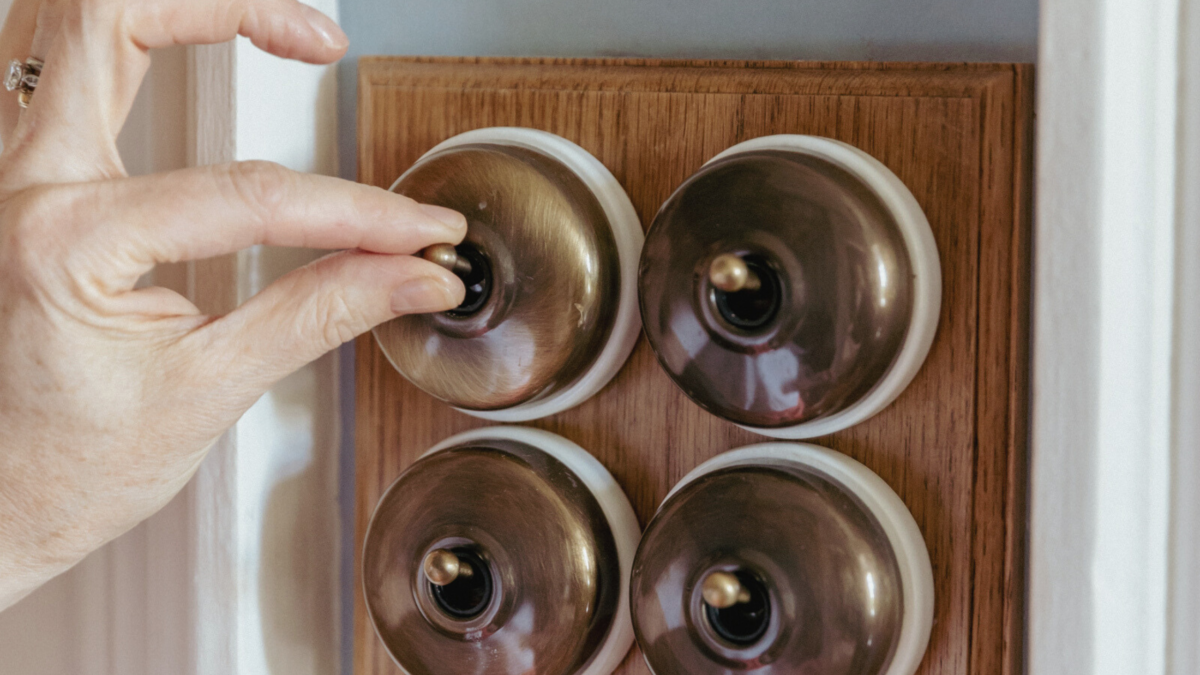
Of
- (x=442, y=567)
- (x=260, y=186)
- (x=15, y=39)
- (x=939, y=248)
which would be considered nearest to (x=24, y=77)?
(x=15, y=39)

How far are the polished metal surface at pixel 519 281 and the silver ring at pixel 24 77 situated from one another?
0.57 feet

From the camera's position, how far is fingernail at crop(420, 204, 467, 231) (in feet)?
1.11

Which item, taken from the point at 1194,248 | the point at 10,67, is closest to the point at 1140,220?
the point at 1194,248

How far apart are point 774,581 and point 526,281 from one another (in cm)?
14

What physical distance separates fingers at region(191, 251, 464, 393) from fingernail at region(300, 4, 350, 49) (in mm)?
92

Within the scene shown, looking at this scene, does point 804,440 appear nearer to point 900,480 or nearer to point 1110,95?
point 900,480

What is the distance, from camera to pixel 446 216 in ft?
1.12

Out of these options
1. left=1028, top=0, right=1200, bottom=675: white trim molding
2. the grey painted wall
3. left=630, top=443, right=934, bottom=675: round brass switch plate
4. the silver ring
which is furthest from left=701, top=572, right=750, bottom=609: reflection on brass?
the silver ring

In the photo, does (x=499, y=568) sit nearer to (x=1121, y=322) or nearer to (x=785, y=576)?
(x=785, y=576)

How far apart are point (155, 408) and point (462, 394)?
0.38ft

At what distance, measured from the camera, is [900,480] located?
1.10 feet

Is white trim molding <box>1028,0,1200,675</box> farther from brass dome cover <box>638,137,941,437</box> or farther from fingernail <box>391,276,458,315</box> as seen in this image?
fingernail <box>391,276,458,315</box>

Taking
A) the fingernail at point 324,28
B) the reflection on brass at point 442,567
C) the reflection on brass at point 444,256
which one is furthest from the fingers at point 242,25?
the reflection on brass at point 442,567

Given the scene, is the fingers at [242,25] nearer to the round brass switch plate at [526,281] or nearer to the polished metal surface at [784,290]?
the round brass switch plate at [526,281]
